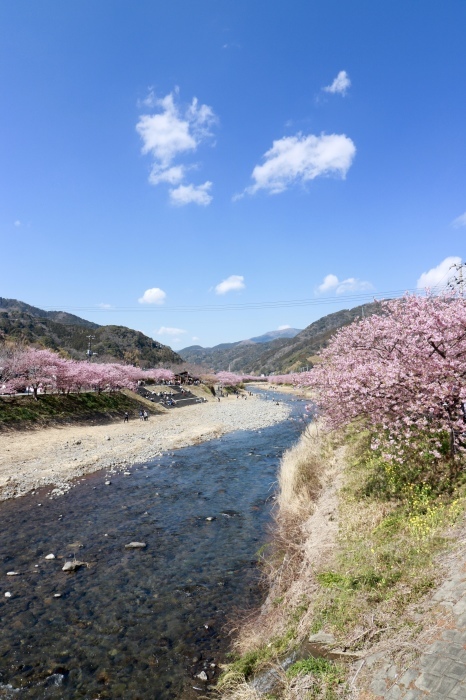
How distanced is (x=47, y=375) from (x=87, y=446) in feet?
62.0

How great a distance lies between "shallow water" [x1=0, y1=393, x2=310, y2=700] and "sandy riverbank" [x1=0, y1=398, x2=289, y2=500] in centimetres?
318

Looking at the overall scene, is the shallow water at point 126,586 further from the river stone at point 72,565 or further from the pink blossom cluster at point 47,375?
the pink blossom cluster at point 47,375

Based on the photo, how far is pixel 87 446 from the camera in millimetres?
33312

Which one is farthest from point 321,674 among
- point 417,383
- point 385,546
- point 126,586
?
point 126,586

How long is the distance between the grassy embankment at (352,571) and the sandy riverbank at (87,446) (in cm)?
1516

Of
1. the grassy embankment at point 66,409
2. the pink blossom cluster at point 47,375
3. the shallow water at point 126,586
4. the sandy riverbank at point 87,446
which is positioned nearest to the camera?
the shallow water at point 126,586

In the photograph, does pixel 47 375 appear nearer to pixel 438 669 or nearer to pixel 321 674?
pixel 321 674

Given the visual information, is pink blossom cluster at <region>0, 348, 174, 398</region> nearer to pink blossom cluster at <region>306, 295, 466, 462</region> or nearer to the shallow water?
the shallow water

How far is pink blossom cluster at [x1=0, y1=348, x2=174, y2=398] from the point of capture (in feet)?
141

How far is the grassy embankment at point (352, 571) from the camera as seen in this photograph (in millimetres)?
6144

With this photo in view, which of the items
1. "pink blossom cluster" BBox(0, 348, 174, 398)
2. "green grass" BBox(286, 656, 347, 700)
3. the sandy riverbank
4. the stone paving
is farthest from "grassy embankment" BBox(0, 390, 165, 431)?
the stone paving

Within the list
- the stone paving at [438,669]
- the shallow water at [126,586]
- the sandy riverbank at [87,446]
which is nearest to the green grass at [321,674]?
the stone paving at [438,669]

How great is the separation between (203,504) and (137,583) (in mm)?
7178

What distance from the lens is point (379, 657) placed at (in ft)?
18.6
